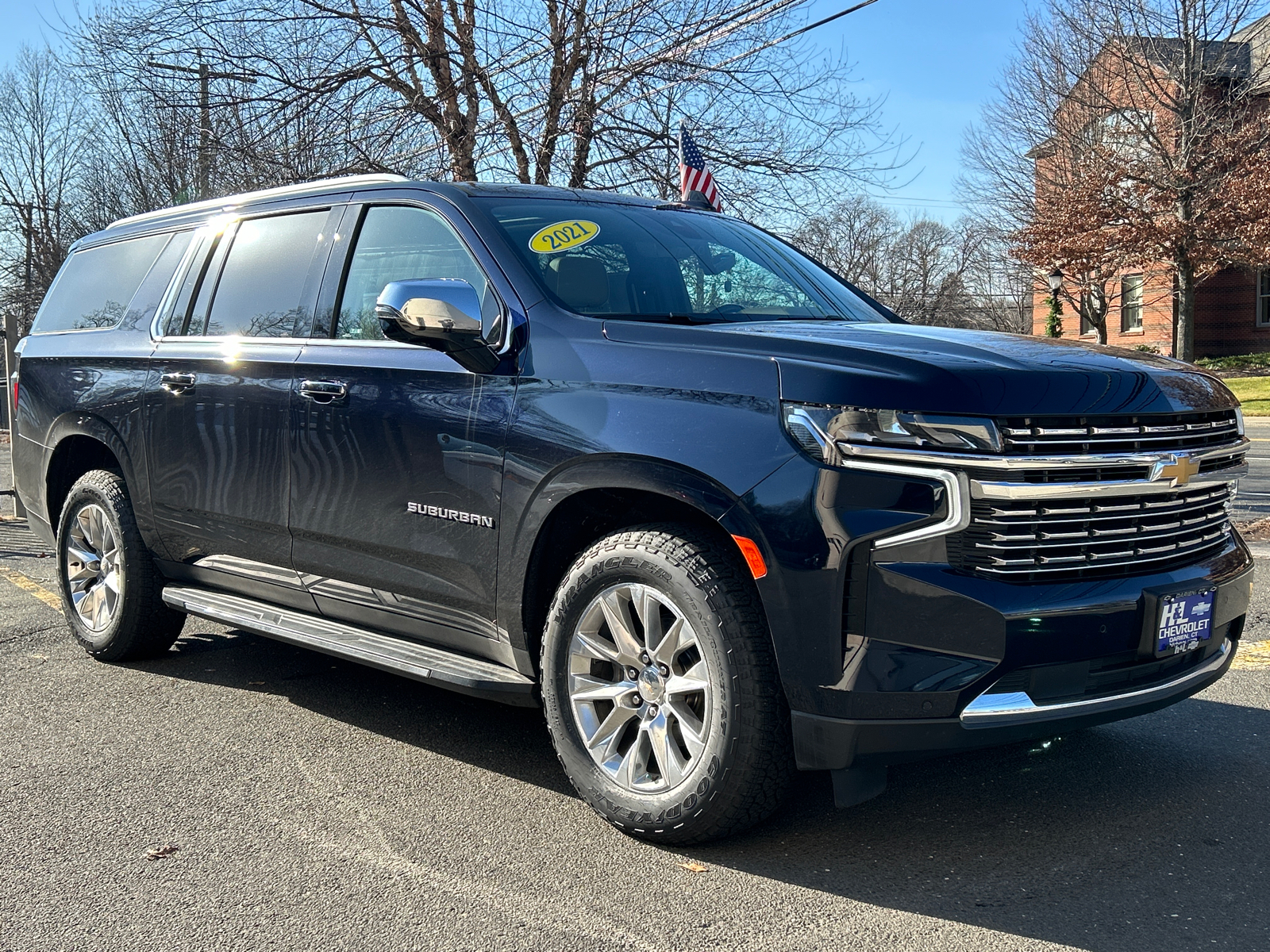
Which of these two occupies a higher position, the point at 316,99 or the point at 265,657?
the point at 316,99

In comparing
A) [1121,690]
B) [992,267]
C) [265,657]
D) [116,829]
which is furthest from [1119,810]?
[992,267]

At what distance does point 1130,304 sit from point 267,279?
32.5m

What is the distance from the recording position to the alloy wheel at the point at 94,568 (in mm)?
5445

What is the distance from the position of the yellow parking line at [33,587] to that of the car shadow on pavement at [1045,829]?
2.96m

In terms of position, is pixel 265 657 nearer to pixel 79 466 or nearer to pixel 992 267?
pixel 79 466

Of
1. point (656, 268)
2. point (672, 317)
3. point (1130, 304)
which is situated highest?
point (1130, 304)

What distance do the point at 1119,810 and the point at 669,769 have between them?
139 cm

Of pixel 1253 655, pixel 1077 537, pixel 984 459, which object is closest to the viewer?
pixel 984 459

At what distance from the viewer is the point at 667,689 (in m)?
3.32

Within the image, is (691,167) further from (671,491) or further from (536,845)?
(536,845)

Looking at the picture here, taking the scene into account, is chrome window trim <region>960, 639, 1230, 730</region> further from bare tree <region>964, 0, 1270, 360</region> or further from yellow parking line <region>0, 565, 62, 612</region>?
bare tree <region>964, 0, 1270, 360</region>

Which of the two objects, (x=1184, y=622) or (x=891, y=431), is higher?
(x=891, y=431)

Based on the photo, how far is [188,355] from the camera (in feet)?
16.2

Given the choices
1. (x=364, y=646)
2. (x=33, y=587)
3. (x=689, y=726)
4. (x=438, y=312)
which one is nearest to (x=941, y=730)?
(x=689, y=726)
